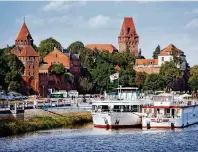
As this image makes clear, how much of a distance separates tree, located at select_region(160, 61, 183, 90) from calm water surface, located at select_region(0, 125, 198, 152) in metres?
103

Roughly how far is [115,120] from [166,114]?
20.9ft

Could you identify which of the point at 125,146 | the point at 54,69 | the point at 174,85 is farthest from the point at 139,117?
the point at 174,85

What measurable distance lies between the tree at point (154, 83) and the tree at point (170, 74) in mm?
1909

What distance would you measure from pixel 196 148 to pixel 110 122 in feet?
66.1

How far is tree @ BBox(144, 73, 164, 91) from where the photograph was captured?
170625 millimetres

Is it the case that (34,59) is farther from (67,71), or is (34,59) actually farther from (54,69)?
(67,71)

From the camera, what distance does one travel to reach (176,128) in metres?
75.8

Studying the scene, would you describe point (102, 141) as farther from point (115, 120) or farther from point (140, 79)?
point (140, 79)

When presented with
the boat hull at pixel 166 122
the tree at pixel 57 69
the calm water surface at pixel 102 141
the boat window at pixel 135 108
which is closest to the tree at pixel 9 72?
the tree at pixel 57 69

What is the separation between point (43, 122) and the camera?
74.1 metres

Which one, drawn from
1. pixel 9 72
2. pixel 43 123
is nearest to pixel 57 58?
pixel 9 72

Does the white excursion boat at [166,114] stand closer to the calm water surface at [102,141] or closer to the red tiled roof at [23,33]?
the calm water surface at [102,141]

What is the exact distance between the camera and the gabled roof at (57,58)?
569 ft

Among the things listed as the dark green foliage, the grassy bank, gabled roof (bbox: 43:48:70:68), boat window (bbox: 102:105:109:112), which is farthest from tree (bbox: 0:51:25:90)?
boat window (bbox: 102:105:109:112)
